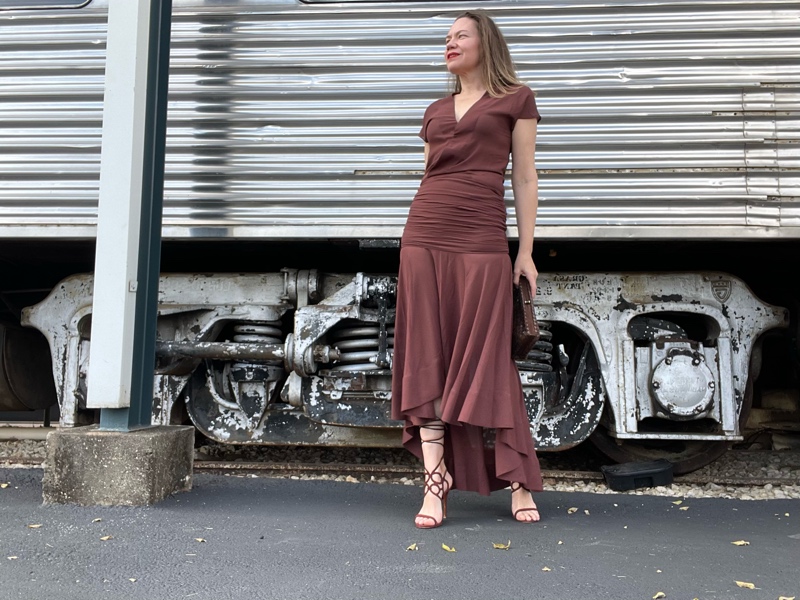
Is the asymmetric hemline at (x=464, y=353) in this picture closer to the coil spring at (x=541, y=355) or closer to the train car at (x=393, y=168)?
the train car at (x=393, y=168)

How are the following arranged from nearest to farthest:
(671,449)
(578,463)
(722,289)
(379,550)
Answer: (379,550)
(722,289)
(671,449)
(578,463)

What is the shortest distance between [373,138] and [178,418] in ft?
5.92

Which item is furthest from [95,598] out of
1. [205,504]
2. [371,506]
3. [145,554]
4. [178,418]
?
[178,418]

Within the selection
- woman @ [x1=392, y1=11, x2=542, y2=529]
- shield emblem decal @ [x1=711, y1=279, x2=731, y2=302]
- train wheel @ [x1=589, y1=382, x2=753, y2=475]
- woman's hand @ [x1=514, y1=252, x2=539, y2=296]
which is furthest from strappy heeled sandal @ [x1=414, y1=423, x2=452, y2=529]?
shield emblem decal @ [x1=711, y1=279, x2=731, y2=302]

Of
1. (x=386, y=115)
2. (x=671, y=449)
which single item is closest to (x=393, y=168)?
(x=386, y=115)

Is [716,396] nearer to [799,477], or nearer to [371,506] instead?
[799,477]

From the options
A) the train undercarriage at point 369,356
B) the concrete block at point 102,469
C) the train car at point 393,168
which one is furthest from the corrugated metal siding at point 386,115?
the concrete block at point 102,469

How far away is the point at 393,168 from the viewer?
3.32 m

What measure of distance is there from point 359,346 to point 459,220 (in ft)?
3.78

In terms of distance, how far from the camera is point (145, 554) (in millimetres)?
2004

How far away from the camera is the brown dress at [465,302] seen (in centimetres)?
243

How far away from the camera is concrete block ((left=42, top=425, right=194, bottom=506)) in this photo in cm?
253

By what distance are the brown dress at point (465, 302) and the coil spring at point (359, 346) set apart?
2.87ft

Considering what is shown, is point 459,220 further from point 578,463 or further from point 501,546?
point 578,463
